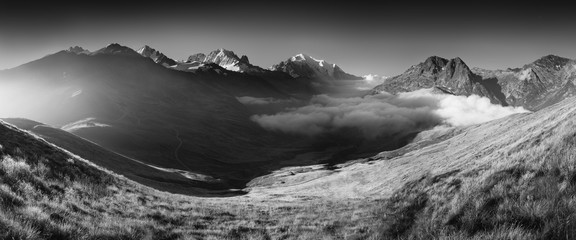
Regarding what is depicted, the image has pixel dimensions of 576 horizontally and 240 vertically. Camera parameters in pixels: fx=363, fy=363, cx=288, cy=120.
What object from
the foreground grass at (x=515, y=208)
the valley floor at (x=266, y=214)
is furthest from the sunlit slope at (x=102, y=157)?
the foreground grass at (x=515, y=208)

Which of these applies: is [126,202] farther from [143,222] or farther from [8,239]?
[8,239]

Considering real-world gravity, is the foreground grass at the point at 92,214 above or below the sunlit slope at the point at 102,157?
above

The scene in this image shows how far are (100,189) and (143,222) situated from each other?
24.7 feet

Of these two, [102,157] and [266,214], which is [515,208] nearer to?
[266,214]

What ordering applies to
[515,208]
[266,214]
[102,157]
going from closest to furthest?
[515,208] < [266,214] < [102,157]

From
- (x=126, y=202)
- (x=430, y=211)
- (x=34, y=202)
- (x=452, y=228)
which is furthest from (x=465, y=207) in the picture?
(x=126, y=202)

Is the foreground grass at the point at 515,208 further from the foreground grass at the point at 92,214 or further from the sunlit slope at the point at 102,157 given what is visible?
the sunlit slope at the point at 102,157

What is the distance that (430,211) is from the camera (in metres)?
14.3

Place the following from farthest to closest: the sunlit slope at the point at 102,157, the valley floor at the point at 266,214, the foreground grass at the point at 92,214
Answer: the sunlit slope at the point at 102,157, the foreground grass at the point at 92,214, the valley floor at the point at 266,214

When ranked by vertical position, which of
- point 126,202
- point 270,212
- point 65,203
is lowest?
point 270,212

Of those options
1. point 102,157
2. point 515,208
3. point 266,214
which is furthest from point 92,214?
point 102,157

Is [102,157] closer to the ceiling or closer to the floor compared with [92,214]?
closer to the floor

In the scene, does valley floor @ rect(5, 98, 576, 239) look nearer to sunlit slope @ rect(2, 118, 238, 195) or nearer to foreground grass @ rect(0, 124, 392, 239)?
foreground grass @ rect(0, 124, 392, 239)

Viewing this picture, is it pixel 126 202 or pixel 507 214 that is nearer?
pixel 507 214
